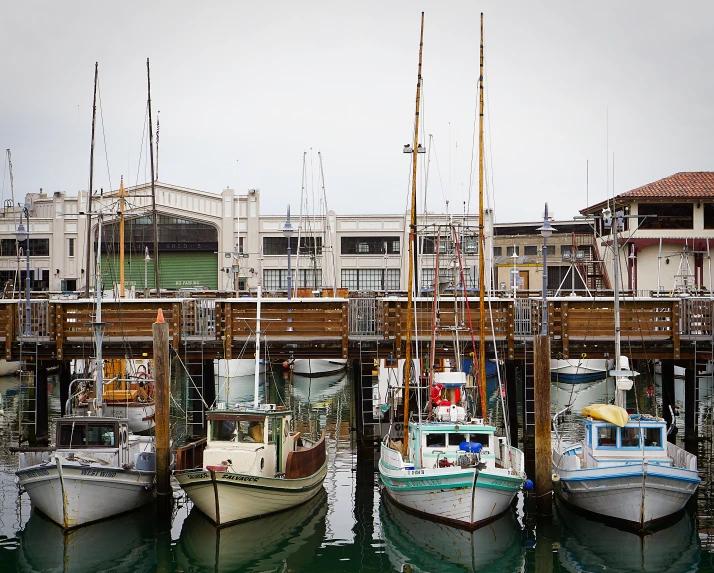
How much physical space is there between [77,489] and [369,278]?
54.1 m

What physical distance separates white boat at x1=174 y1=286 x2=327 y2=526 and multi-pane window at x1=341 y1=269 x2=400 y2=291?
50.0 metres

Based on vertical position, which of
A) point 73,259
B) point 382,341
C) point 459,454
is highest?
point 73,259

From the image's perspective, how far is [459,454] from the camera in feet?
80.1

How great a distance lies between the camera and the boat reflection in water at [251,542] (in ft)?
72.8

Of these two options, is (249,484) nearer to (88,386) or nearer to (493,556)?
(493,556)

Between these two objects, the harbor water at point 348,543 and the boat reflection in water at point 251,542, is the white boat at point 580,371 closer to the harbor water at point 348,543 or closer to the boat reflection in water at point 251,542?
the harbor water at point 348,543

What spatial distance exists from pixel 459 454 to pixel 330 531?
401 cm

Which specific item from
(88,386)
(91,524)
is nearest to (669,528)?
(91,524)

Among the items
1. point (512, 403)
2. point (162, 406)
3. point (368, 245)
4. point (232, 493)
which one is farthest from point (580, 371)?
point (232, 493)

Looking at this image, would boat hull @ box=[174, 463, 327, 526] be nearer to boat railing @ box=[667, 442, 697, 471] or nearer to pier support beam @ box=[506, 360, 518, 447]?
pier support beam @ box=[506, 360, 518, 447]

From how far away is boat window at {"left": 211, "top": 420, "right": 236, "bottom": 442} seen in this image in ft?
83.8

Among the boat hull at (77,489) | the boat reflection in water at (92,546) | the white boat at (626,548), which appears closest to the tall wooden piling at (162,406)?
the boat hull at (77,489)

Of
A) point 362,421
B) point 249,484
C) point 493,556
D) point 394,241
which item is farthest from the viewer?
point 394,241

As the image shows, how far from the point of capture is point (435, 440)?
25.4 metres
